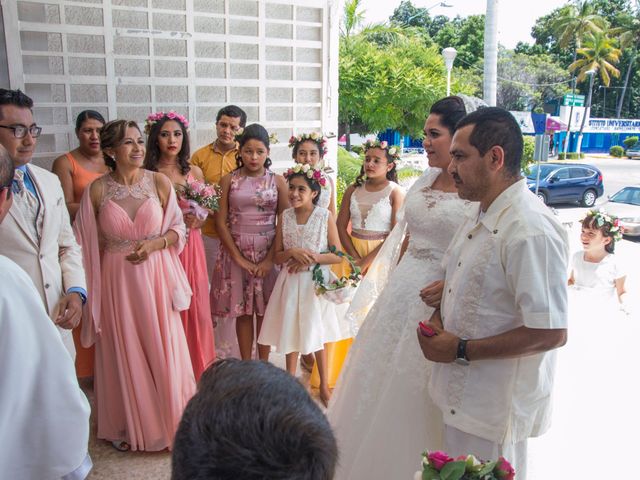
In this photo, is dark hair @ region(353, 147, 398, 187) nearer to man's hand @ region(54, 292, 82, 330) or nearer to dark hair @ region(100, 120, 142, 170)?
dark hair @ region(100, 120, 142, 170)

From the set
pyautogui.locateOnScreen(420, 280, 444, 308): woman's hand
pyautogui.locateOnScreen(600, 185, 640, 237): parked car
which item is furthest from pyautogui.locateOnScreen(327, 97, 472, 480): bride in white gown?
pyautogui.locateOnScreen(600, 185, 640, 237): parked car

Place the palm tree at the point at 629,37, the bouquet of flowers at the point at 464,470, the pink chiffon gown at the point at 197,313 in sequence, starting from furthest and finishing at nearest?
the palm tree at the point at 629,37, the pink chiffon gown at the point at 197,313, the bouquet of flowers at the point at 464,470

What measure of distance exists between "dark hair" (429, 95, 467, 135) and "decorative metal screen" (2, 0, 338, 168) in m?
3.10

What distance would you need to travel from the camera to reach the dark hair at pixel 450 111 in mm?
2840

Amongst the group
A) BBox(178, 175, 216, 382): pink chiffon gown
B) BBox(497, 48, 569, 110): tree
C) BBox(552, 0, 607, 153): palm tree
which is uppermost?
BBox(552, 0, 607, 153): palm tree

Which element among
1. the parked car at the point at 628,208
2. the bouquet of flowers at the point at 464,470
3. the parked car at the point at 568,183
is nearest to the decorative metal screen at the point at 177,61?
the bouquet of flowers at the point at 464,470

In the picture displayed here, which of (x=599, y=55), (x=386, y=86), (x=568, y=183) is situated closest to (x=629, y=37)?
(x=599, y=55)

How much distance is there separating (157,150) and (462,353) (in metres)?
3.00

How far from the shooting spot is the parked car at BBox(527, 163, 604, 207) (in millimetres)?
16938

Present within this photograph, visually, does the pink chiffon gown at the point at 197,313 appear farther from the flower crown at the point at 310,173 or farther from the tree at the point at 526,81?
the tree at the point at 526,81

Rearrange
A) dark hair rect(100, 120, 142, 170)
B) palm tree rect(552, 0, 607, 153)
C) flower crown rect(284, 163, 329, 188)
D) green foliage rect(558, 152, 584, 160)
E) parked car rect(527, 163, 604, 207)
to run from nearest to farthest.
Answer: dark hair rect(100, 120, 142, 170), flower crown rect(284, 163, 329, 188), parked car rect(527, 163, 604, 207), green foliage rect(558, 152, 584, 160), palm tree rect(552, 0, 607, 153)

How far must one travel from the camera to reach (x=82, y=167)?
4.17 meters

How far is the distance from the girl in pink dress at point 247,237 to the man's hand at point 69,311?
1513mm

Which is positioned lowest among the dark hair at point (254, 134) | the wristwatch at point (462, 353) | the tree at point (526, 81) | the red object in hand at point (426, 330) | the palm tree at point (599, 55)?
the wristwatch at point (462, 353)
